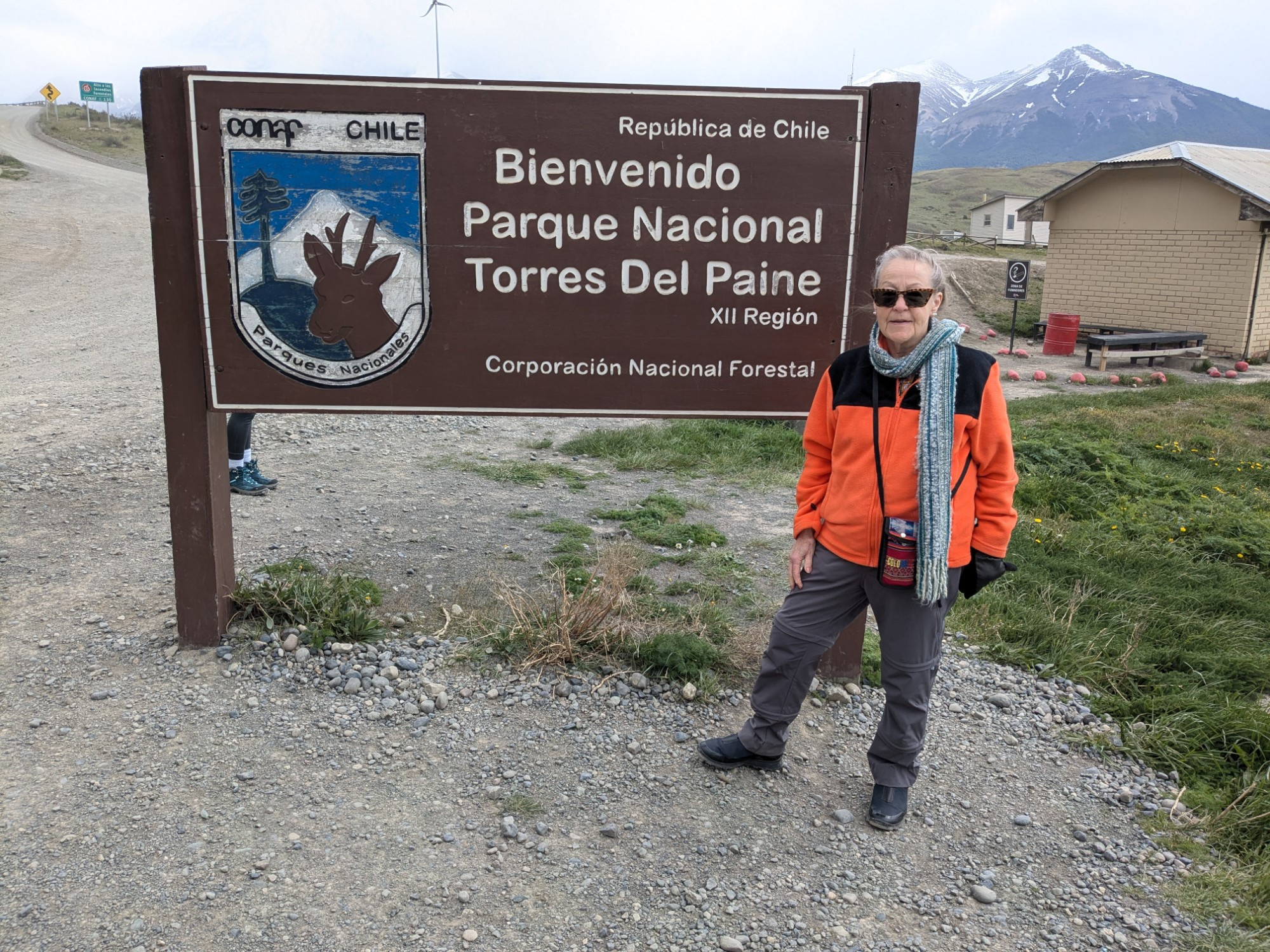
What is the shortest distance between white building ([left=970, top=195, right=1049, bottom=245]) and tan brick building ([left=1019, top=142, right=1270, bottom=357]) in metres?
40.9

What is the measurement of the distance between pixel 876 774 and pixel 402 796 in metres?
1.61

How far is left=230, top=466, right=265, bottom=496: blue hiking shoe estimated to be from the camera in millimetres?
6301

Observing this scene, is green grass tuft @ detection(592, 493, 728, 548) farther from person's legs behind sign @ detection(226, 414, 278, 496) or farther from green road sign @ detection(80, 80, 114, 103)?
green road sign @ detection(80, 80, 114, 103)

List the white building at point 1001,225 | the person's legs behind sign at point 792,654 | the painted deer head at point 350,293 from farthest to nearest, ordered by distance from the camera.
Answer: the white building at point 1001,225, the painted deer head at point 350,293, the person's legs behind sign at point 792,654

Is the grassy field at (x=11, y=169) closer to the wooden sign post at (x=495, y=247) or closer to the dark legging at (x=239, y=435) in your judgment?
the dark legging at (x=239, y=435)

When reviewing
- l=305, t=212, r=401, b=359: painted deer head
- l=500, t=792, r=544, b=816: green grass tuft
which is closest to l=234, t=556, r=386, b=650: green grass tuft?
l=305, t=212, r=401, b=359: painted deer head

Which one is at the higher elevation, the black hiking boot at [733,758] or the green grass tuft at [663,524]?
the green grass tuft at [663,524]

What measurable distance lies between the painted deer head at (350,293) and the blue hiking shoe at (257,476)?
9.26 ft

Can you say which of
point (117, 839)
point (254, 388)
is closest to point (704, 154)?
point (254, 388)

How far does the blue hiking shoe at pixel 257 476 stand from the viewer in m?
6.39

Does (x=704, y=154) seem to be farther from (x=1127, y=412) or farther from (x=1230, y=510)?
(x=1127, y=412)

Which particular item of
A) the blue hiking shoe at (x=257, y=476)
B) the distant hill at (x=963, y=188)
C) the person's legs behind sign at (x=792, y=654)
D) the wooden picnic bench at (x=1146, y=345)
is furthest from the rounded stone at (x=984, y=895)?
the distant hill at (x=963, y=188)

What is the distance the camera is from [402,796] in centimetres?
324

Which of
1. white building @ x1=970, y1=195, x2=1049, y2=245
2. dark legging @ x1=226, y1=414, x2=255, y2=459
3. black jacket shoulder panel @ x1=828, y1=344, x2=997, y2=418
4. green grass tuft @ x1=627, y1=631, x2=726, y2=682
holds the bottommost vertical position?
green grass tuft @ x1=627, y1=631, x2=726, y2=682
